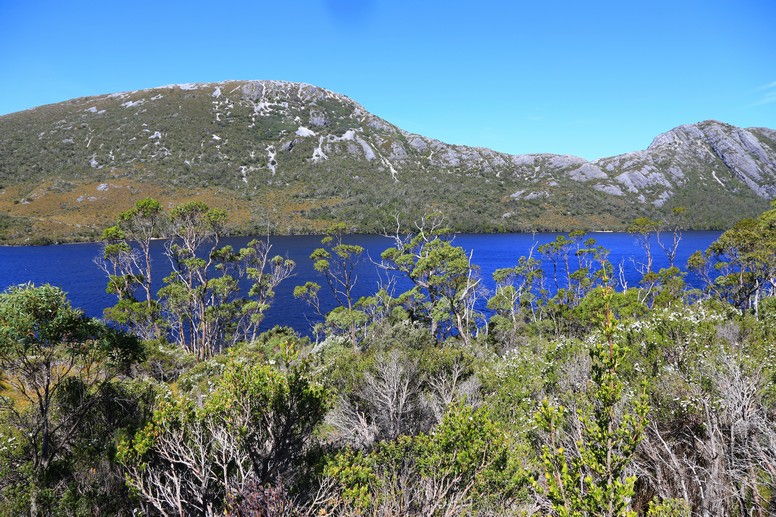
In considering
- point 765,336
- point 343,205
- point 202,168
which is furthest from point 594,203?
point 765,336

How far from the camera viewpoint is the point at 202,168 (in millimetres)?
171625

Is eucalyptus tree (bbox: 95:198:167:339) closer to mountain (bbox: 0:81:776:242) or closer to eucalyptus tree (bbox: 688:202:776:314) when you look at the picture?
eucalyptus tree (bbox: 688:202:776:314)

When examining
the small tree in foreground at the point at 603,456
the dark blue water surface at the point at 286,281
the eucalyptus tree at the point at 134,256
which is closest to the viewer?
the small tree in foreground at the point at 603,456

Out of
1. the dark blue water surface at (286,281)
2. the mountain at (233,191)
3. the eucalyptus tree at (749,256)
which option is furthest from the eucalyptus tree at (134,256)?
the mountain at (233,191)

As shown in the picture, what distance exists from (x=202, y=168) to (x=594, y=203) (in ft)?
567

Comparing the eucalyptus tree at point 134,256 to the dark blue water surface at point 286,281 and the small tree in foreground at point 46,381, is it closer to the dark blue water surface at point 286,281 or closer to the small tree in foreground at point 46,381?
the dark blue water surface at point 286,281

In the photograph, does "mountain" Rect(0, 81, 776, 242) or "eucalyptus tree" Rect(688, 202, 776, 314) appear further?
"mountain" Rect(0, 81, 776, 242)

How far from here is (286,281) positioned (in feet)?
213

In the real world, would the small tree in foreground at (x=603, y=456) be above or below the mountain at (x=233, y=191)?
below

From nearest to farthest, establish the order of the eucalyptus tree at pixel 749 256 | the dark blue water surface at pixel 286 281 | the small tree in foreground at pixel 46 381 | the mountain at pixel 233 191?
the small tree in foreground at pixel 46 381 < the eucalyptus tree at pixel 749 256 < the dark blue water surface at pixel 286 281 < the mountain at pixel 233 191

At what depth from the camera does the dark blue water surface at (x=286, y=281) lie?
171ft

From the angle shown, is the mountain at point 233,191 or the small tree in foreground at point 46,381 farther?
the mountain at point 233,191

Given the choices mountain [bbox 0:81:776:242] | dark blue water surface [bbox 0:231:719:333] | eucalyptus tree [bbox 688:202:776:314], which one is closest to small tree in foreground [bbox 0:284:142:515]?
dark blue water surface [bbox 0:231:719:333]

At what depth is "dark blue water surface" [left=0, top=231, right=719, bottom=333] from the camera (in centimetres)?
5217
